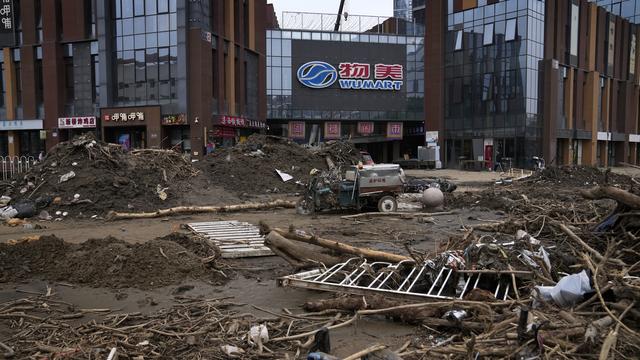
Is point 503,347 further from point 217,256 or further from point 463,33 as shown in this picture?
point 463,33

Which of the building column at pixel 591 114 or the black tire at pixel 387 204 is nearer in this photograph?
the black tire at pixel 387 204

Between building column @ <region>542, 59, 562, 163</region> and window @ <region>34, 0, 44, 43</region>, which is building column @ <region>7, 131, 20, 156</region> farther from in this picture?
building column @ <region>542, 59, 562, 163</region>

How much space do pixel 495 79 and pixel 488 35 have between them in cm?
365

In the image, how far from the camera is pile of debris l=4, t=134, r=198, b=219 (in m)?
15.4

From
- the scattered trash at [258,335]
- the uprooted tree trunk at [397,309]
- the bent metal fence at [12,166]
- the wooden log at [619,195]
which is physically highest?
the wooden log at [619,195]

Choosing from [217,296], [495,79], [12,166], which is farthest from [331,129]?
[217,296]

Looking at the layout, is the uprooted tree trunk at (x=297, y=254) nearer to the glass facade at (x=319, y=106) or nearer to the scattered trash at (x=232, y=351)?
A: the scattered trash at (x=232, y=351)

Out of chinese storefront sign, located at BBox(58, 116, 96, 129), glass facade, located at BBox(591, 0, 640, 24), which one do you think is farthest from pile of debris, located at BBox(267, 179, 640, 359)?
glass facade, located at BBox(591, 0, 640, 24)

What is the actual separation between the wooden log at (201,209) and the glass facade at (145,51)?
75.8ft

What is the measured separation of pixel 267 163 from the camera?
909 inches

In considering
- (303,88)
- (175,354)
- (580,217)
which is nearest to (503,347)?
(175,354)

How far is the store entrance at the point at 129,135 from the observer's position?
130 feet

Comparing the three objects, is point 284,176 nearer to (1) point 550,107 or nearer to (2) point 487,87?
(2) point 487,87

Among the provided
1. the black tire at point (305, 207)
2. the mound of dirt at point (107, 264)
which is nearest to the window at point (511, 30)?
the black tire at point (305, 207)
